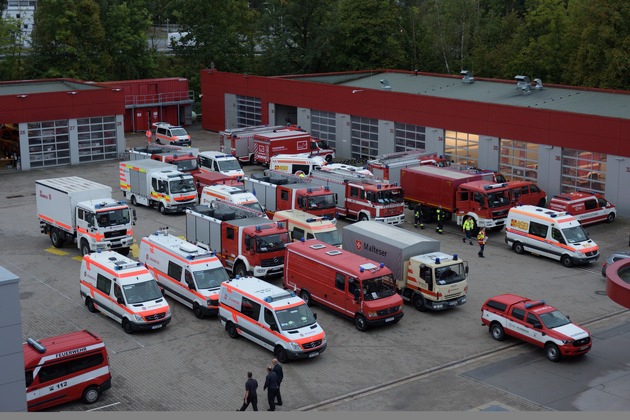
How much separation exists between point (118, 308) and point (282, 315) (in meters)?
5.99

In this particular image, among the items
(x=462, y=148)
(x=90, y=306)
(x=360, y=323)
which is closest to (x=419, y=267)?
(x=360, y=323)

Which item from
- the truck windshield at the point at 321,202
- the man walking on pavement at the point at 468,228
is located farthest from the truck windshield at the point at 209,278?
the man walking on pavement at the point at 468,228

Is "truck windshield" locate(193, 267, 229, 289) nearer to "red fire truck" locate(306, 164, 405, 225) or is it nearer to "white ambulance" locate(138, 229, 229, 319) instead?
"white ambulance" locate(138, 229, 229, 319)

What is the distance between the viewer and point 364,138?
201 feet

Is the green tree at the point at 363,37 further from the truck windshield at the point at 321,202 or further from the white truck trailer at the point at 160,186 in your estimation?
the truck windshield at the point at 321,202

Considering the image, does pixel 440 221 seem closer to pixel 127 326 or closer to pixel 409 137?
pixel 409 137

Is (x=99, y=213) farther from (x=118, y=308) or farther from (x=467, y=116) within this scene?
(x=467, y=116)

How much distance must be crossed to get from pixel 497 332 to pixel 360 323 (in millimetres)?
4413

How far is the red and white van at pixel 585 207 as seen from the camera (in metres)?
43.3

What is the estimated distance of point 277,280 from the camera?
35.7 metres

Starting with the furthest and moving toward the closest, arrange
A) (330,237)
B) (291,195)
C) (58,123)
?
(58,123) → (291,195) → (330,237)

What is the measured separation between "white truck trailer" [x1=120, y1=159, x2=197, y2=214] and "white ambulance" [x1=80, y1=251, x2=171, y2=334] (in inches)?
556

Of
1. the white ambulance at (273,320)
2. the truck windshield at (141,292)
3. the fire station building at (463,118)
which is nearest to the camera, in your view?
the white ambulance at (273,320)

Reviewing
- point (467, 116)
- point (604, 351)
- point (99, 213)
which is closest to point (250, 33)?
point (467, 116)
